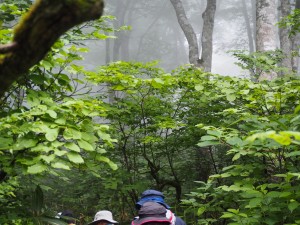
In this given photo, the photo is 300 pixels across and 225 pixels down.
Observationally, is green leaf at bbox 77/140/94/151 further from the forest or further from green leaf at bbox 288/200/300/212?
green leaf at bbox 288/200/300/212

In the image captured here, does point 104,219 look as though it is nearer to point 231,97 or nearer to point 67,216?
point 67,216

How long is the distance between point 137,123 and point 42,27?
5.08 meters

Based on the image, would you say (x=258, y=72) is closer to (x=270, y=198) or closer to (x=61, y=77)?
(x=270, y=198)

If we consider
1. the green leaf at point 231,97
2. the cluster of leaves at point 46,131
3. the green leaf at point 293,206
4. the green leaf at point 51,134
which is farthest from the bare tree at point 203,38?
the green leaf at point 51,134

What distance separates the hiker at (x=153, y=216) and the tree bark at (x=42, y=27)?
180 centimetres

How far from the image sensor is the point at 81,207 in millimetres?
8773

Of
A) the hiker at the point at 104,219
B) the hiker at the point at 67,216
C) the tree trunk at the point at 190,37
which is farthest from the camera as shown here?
the tree trunk at the point at 190,37

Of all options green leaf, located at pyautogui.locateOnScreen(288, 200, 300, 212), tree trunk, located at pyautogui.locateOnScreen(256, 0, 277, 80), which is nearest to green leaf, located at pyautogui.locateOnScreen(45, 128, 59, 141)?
green leaf, located at pyautogui.locateOnScreen(288, 200, 300, 212)

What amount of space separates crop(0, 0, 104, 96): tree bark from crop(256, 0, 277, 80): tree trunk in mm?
5923

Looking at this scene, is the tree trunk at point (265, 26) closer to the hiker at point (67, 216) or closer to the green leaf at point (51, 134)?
the hiker at point (67, 216)

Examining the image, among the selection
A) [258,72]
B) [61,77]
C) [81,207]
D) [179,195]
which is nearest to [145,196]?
[61,77]

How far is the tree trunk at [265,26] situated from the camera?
6.65 meters

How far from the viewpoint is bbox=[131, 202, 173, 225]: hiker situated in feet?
8.50

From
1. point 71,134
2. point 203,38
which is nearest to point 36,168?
point 71,134
